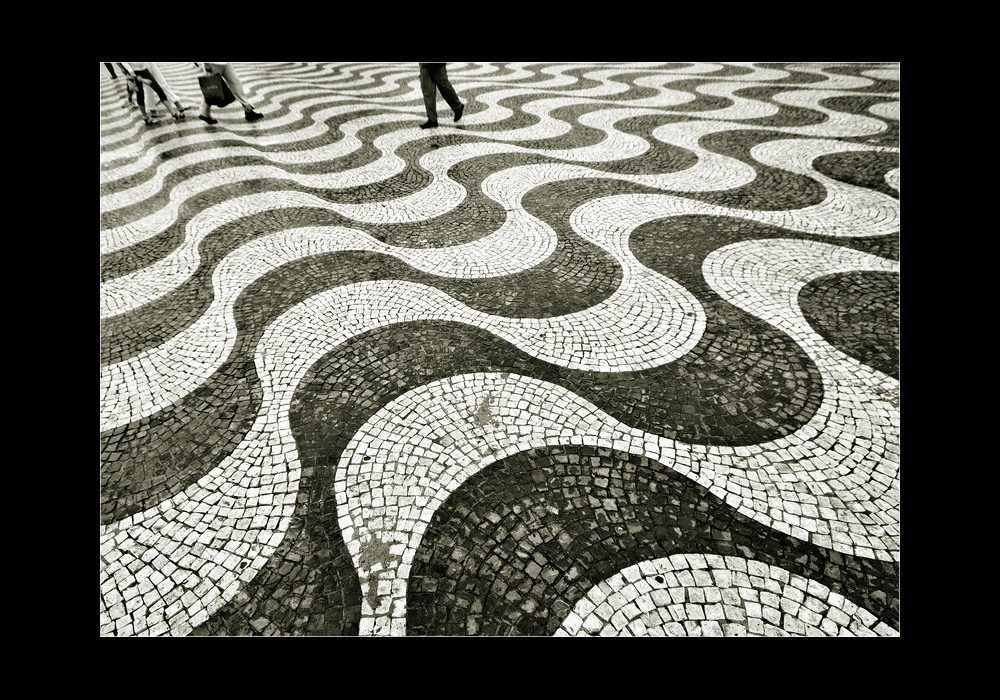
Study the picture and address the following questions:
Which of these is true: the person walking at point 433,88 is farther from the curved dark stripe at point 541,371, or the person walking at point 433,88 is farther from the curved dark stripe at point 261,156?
the curved dark stripe at point 541,371

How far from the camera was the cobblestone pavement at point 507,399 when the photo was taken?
6.81 ft

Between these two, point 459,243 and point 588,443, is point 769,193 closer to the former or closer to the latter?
point 459,243

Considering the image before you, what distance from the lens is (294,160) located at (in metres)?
6.56

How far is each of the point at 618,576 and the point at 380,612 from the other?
0.94 meters

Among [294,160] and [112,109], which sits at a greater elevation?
[112,109]

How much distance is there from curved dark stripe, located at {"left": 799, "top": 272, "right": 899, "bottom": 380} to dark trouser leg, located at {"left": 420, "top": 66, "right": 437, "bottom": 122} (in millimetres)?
5647

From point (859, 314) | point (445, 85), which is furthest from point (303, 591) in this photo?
point (445, 85)

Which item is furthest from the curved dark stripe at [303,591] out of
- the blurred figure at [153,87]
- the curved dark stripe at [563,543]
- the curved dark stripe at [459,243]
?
the blurred figure at [153,87]

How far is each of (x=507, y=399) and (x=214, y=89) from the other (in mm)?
7708

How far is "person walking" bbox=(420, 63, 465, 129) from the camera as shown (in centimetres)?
704

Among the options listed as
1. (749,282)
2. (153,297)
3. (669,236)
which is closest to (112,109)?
(153,297)

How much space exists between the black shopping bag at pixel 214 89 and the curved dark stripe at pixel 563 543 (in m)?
8.03

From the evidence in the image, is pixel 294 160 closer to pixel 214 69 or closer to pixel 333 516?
pixel 214 69

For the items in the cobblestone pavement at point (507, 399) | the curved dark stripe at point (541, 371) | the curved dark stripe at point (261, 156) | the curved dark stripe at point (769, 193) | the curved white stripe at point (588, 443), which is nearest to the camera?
the cobblestone pavement at point (507, 399)
